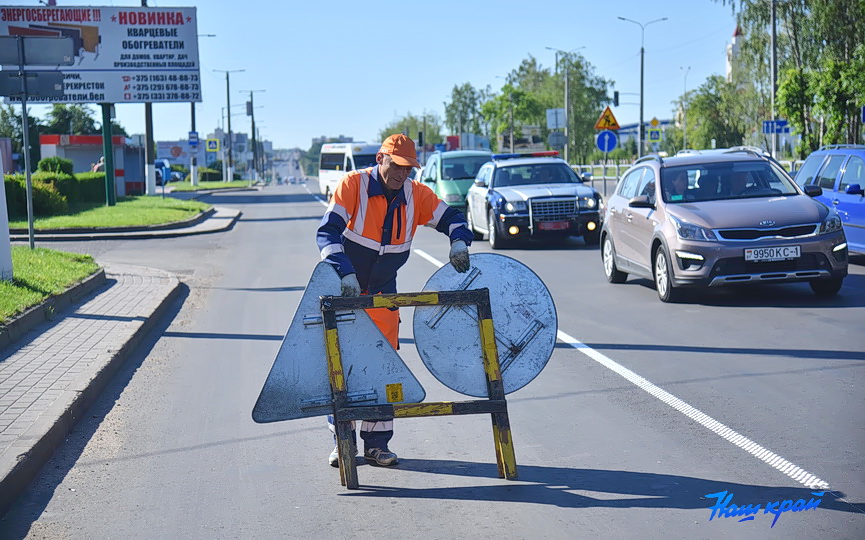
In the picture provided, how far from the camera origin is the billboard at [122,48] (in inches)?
1382

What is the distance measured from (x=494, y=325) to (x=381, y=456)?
925mm

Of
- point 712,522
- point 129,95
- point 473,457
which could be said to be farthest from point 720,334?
point 129,95

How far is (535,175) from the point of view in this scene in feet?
71.1

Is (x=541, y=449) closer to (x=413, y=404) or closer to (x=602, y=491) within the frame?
(x=602, y=491)

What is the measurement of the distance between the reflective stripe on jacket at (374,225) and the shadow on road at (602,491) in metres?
1.09

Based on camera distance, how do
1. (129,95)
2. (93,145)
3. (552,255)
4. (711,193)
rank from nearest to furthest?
(711,193) → (552,255) → (129,95) → (93,145)

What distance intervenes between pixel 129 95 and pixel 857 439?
108 ft

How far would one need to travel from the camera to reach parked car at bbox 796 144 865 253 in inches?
597

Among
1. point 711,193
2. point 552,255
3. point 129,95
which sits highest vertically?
point 129,95

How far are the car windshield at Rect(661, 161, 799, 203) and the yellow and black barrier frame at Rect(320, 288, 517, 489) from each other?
7.60 m

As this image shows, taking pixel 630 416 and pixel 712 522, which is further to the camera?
pixel 630 416

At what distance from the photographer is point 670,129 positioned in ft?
363

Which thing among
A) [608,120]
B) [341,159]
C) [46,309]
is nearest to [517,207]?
[46,309]

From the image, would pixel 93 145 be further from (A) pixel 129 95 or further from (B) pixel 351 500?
(B) pixel 351 500
